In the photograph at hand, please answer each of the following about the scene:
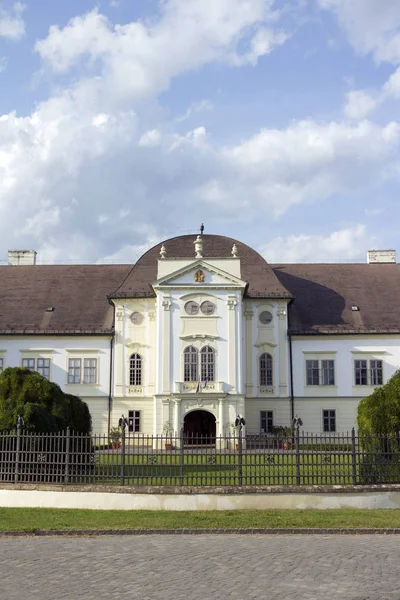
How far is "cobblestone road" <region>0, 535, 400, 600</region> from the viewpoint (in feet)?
27.8

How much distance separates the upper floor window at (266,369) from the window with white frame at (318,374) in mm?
2115

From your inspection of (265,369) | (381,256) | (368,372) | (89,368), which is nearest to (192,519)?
(265,369)

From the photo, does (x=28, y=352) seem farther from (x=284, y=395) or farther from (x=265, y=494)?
(x=265, y=494)

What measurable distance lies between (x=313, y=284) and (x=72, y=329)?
49.5 feet

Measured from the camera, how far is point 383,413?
18.5 m

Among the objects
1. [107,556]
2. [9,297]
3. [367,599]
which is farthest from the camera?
[9,297]

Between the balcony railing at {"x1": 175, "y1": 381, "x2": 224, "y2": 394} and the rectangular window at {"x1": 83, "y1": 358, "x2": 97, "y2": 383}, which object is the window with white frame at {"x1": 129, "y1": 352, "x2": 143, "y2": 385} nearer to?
the rectangular window at {"x1": 83, "y1": 358, "x2": 97, "y2": 383}

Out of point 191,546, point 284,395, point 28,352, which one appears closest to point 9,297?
point 28,352

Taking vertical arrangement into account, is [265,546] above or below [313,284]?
below

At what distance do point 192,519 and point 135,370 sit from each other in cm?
2449

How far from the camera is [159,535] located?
13227 mm

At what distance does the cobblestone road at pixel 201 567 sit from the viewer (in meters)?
8.47

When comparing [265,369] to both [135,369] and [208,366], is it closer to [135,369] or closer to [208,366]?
[208,366]

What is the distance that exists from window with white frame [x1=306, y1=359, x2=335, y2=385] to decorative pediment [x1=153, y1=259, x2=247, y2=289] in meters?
6.26
